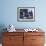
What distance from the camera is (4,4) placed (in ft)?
14.4

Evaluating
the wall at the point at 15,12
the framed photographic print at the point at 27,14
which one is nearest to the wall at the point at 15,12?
the wall at the point at 15,12

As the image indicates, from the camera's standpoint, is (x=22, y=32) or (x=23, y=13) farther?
(x=23, y=13)

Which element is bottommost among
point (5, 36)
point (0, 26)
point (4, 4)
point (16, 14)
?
point (5, 36)

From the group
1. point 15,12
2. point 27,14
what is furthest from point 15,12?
point 27,14

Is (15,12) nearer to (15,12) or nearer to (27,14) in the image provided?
(15,12)

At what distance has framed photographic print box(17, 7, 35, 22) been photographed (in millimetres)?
4395

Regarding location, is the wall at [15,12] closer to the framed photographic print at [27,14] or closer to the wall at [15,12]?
the wall at [15,12]

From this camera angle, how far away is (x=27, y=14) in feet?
14.5

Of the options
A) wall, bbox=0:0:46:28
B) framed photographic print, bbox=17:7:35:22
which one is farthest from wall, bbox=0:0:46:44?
framed photographic print, bbox=17:7:35:22

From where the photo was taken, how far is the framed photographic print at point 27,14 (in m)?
4.39

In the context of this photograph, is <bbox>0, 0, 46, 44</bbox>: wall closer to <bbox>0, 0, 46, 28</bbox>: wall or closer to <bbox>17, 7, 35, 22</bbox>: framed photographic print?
<bbox>0, 0, 46, 28</bbox>: wall

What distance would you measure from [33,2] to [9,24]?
108 cm

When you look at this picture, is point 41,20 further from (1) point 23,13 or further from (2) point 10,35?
(2) point 10,35

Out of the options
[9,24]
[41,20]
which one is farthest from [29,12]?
[9,24]
